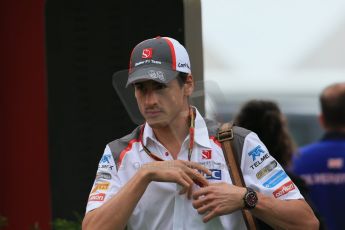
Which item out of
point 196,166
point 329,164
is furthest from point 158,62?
point 329,164

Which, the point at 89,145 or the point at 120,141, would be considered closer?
the point at 120,141

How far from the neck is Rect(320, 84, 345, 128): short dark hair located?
233cm

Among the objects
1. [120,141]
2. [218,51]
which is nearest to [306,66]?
[218,51]

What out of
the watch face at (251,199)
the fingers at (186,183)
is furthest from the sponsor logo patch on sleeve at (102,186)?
the watch face at (251,199)

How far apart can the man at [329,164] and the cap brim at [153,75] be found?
2405 mm

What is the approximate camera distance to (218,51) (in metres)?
13.0

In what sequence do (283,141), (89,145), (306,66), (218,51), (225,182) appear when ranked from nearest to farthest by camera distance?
(225,182)
(283,141)
(89,145)
(218,51)
(306,66)

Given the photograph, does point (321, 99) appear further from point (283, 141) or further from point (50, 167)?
point (50, 167)

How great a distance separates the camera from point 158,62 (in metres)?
3.79

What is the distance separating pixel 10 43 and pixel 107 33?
681 millimetres

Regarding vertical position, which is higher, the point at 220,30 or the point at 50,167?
the point at 220,30

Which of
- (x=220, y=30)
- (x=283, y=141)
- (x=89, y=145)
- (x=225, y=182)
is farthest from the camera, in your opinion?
(x=220, y=30)

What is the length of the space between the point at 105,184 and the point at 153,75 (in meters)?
0.44

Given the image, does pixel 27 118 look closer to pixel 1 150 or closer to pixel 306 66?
pixel 1 150
